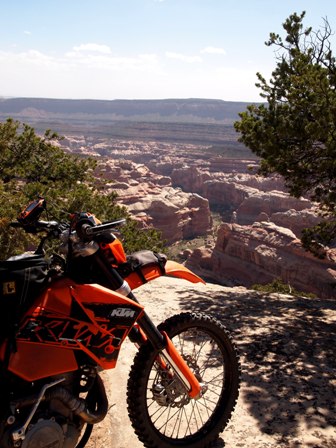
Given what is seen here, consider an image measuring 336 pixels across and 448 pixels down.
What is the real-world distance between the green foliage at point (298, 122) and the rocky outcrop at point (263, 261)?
106ft

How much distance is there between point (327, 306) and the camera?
8984mm

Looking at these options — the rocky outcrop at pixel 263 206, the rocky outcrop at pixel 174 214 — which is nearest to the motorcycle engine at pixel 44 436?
the rocky outcrop at pixel 174 214

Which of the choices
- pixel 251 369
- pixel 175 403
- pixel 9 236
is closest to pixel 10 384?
pixel 175 403

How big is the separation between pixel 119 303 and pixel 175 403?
119cm

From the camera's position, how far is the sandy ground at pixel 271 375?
151 inches

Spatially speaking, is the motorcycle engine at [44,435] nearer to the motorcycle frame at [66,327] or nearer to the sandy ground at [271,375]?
the motorcycle frame at [66,327]

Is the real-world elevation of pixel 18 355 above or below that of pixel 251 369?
above

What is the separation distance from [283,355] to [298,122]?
6281 mm

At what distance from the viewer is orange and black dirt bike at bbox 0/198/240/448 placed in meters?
2.74

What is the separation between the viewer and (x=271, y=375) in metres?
5.02

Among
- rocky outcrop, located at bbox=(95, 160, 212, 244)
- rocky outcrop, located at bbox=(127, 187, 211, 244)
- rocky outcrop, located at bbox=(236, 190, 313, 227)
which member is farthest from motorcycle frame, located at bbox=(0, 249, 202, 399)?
rocky outcrop, located at bbox=(236, 190, 313, 227)

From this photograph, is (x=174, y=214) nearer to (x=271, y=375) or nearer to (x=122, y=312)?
(x=271, y=375)

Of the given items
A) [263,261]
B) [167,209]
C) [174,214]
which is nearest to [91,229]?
[263,261]

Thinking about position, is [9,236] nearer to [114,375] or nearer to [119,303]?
[114,375]
